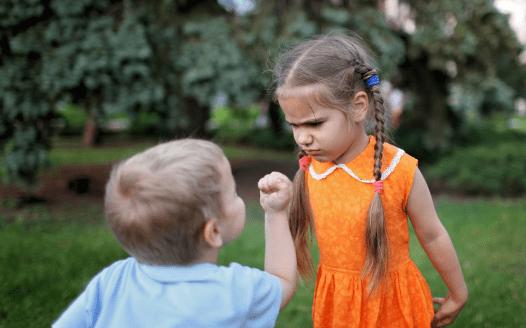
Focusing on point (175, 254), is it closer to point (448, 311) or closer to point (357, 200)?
point (357, 200)

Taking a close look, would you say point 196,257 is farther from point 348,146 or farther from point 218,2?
point 218,2

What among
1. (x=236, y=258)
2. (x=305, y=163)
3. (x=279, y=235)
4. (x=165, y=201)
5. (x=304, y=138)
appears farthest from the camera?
(x=236, y=258)

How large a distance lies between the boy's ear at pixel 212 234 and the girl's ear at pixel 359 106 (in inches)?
28.7

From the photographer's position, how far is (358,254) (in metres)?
1.66

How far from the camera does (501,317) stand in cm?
287

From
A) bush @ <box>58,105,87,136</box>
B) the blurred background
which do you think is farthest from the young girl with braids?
bush @ <box>58,105,87,136</box>

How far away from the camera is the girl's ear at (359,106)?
155 cm

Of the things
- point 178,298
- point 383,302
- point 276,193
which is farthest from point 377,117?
point 178,298

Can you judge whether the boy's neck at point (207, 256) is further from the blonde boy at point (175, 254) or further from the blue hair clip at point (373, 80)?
the blue hair clip at point (373, 80)

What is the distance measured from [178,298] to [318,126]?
811 mm

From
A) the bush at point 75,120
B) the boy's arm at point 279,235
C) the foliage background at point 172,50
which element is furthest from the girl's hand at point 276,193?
the bush at point 75,120

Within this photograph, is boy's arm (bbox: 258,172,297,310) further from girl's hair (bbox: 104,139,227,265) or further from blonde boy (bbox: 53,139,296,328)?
girl's hair (bbox: 104,139,227,265)

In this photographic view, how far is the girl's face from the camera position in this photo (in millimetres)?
1493

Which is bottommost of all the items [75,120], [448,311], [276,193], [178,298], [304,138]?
[75,120]
